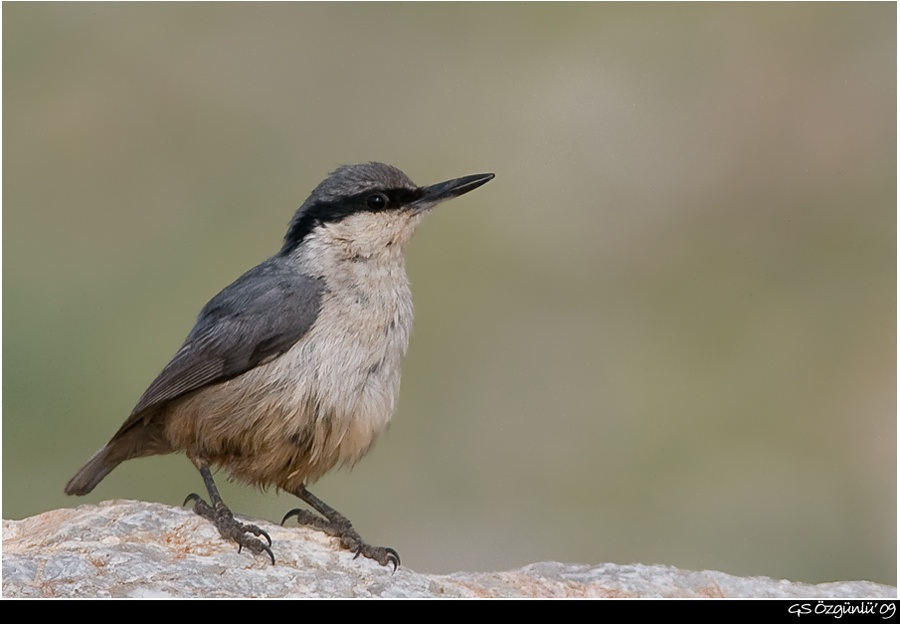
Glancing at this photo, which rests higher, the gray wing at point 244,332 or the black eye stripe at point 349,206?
the black eye stripe at point 349,206

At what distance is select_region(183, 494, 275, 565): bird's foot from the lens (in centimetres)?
530

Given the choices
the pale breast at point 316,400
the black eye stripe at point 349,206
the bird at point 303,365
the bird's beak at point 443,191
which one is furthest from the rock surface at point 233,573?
the bird's beak at point 443,191

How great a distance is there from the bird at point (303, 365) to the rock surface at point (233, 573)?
148 mm

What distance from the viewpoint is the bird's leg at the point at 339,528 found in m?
5.46

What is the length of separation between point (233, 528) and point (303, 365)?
76cm

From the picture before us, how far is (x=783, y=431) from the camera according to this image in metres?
9.29

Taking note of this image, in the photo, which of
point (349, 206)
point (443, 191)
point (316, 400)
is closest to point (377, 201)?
point (349, 206)

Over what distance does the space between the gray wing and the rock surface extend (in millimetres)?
578

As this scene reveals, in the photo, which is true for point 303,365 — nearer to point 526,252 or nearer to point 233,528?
point 233,528

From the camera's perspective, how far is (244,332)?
5.78 m

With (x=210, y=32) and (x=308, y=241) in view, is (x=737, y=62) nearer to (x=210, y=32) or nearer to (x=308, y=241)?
(x=210, y=32)

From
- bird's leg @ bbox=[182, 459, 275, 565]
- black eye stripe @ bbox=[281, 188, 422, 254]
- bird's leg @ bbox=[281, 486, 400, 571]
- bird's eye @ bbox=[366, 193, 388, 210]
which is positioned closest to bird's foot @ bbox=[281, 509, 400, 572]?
bird's leg @ bbox=[281, 486, 400, 571]

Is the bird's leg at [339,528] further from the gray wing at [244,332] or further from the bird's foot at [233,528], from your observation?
the gray wing at [244,332]

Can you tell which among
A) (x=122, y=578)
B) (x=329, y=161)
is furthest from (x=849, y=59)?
(x=122, y=578)
